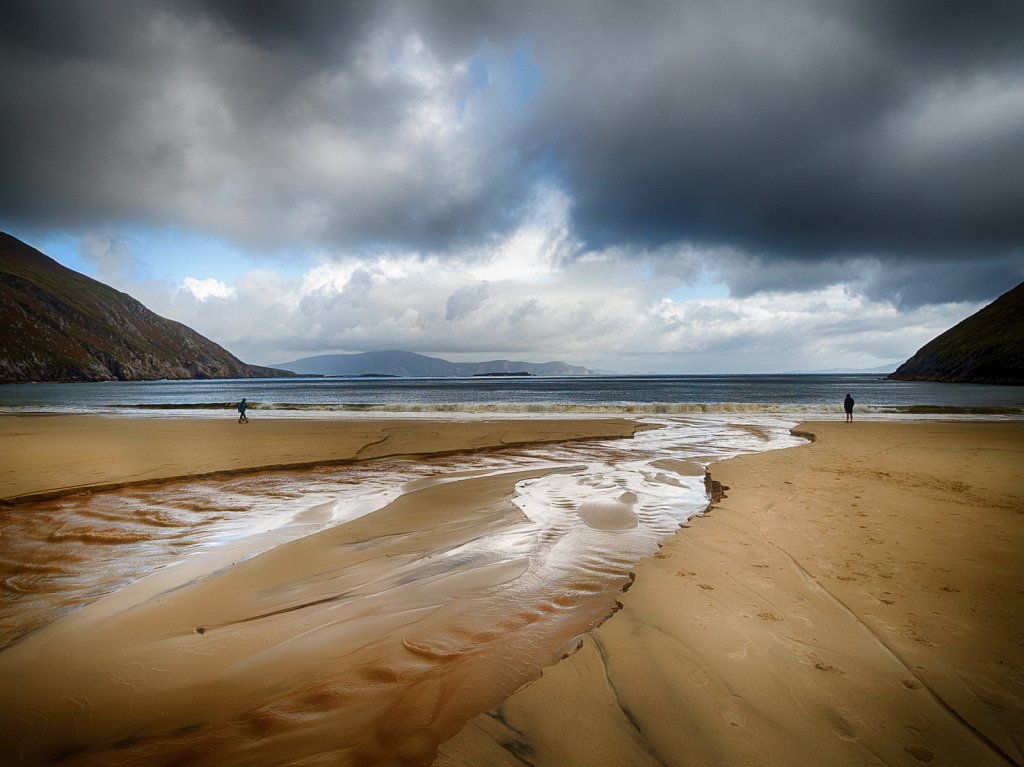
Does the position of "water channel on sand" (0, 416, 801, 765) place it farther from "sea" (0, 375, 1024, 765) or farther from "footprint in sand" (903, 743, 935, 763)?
"footprint in sand" (903, 743, 935, 763)

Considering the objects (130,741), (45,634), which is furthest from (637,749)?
(45,634)

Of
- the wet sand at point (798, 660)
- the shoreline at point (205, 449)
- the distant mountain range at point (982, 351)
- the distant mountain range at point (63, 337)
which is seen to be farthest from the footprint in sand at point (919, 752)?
the distant mountain range at point (63, 337)

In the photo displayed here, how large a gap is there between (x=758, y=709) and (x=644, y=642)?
984 millimetres

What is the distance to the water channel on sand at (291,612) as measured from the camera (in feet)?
9.45

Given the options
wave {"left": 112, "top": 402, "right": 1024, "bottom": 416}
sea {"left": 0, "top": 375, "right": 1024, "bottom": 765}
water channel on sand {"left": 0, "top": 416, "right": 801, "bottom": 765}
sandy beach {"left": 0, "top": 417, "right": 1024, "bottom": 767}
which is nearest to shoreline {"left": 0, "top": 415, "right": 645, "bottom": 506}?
sea {"left": 0, "top": 375, "right": 1024, "bottom": 765}

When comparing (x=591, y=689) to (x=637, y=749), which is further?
(x=591, y=689)

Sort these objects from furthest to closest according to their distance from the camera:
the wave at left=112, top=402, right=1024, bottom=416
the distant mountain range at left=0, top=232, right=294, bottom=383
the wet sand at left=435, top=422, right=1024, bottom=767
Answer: the distant mountain range at left=0, top=232, right=294, bottom=383 < the wave at left=112, top=402, right=1024, bottom=416 < the wet sand at left=435, top=422, right=1024, bottom=767

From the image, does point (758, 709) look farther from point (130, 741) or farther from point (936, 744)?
point (130, 741)

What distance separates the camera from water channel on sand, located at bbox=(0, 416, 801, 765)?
2881 mm

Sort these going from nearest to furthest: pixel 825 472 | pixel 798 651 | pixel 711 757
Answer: pixel 711 757 → pixel 798 651 → pixel 825 472

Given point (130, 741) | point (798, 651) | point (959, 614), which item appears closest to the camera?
point (130, 741)

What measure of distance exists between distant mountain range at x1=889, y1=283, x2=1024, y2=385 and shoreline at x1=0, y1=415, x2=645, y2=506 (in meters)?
110

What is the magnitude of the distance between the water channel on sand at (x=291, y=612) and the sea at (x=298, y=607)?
0.8 inches

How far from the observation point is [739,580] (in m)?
5.02
